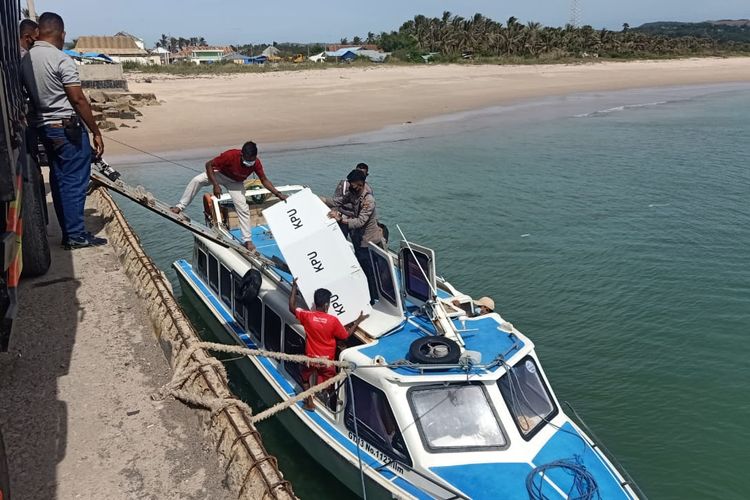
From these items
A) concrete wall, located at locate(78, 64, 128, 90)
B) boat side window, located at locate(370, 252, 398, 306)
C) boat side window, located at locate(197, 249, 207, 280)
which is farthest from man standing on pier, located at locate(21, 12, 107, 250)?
concrete wall, located at locate(78, 64, 128, 90)

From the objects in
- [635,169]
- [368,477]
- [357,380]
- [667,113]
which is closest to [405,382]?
[357,380]

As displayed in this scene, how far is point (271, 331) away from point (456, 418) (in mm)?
3390

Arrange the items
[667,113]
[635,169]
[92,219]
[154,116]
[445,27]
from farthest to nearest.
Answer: [445,27] → [667,113] → [154,116] → [635,169] → [92,219]

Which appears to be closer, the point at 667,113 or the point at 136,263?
the point at 136,263

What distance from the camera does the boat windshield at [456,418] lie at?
20.1ft

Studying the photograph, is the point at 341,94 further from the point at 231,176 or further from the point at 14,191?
the point at 14,191

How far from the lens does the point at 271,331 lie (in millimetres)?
8641

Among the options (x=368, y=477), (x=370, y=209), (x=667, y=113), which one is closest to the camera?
(x=368, y=477)

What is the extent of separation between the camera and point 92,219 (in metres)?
11.7

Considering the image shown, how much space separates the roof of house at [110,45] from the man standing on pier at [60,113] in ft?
310

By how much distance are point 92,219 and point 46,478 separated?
785cm

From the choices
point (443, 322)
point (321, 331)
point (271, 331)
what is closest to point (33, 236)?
point (271, 331)

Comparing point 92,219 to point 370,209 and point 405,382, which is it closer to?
point 370,209

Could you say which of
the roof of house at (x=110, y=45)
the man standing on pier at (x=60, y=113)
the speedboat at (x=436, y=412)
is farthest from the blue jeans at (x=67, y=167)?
the roof of house at (x=110, y=45)
